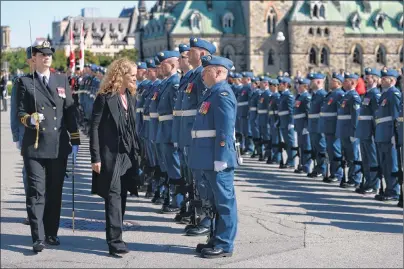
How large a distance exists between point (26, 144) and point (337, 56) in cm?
8484

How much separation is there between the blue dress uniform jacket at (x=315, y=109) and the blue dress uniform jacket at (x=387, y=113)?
288cm

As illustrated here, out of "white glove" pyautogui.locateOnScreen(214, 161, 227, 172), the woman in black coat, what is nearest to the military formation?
"white glove" pyautogui.locateOnScreen(214, 161, 227, 172)

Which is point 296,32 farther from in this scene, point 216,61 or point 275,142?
point 216,61

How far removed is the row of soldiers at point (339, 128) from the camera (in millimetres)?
12883

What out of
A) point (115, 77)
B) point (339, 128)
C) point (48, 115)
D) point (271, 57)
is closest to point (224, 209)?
point (115, 77)

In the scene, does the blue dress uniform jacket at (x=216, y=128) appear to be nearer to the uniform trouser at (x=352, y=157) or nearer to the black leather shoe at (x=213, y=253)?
the black leather shoe at (x=213, y=253)

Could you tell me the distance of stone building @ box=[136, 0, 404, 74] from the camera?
91.2m

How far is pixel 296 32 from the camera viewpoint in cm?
9081

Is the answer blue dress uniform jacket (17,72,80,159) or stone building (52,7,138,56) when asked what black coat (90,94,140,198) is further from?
stone building (52,7,138,56)

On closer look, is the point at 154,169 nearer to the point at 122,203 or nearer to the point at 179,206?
the point at 179,206

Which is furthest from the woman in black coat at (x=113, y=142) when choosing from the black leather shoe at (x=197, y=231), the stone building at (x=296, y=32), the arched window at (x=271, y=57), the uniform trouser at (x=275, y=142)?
the arched window at (x=271, y=57)

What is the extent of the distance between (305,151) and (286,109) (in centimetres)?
171

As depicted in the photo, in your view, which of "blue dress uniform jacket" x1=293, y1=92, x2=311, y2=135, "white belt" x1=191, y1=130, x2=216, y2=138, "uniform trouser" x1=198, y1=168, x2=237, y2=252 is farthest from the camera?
"blue dress uniform jacket" x1=293, y1=92, x2=311, y2=135

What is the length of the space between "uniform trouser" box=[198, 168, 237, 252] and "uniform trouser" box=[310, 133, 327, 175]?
7.49 meters
